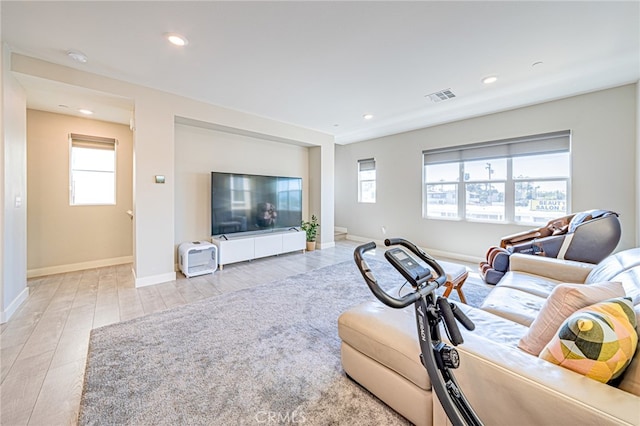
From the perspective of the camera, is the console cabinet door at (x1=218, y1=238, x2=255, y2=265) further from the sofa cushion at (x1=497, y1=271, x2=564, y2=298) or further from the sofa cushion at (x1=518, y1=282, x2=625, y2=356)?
the sofa cushion at (x1=518, y1=282, x2=625, y2=356)

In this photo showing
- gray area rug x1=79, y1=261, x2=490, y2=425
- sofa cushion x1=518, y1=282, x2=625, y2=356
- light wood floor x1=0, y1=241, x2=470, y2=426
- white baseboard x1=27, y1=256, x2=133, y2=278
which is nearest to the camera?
sofa cushion x1=518, y1=282, x2=625, y2=356

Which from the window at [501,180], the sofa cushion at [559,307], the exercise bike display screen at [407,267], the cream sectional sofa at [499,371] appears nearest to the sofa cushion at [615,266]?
the cream sectional sofa at [499,371]

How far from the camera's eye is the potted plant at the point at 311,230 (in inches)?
223

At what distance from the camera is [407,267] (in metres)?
0.88

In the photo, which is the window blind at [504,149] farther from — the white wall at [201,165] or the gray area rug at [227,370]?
the gray area rug at [227,370]

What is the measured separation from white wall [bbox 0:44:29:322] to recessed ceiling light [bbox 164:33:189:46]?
5.21 ft

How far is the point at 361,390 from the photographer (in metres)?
1.57

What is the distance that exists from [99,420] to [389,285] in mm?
2939

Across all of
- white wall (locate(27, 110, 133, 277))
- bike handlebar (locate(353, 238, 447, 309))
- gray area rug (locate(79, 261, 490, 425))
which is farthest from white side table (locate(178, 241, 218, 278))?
bike handlebar (locate(353, 238, 447, 309))

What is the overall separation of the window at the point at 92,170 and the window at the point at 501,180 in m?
5.92

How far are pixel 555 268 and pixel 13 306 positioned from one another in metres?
5.38

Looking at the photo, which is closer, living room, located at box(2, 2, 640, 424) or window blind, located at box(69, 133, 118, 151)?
living room, located at box(2, 2, 640, 424)

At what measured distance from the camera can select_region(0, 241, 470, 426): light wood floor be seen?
1.53 m

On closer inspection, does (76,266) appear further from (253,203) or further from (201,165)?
(253,203)
